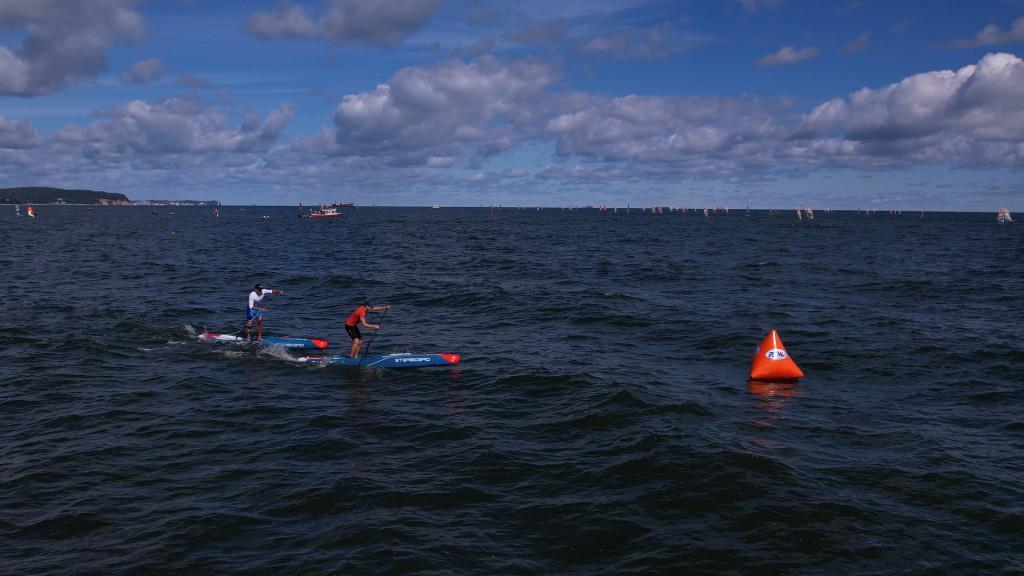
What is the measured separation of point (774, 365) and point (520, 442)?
938 centimetres

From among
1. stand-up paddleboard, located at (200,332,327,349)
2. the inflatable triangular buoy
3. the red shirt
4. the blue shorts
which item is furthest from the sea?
the red shirt

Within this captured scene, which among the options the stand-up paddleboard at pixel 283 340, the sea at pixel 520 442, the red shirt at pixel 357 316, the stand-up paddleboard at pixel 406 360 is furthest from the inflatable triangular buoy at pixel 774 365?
the stand-up paddleboard at pixel 283 340

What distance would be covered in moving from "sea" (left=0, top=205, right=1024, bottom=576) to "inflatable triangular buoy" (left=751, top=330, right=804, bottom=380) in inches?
13.9

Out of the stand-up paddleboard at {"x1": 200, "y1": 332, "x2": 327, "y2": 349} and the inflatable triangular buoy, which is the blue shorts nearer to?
the stand-up paddleboard at {"x1": 200, "y1": 332, "x2": 327, "y2": 349}

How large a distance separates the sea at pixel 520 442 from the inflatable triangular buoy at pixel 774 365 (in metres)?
0.35

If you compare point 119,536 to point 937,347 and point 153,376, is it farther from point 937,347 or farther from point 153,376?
point 937,347

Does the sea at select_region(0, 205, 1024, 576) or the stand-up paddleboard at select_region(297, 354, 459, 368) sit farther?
the stand-up paddleboard at select_region(297, 354, 459, 368)

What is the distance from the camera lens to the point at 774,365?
1920 cm

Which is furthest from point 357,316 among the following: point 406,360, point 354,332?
point 406,360

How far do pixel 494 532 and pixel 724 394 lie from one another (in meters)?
10.1

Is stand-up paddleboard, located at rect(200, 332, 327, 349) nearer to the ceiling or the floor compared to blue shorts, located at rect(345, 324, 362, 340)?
nearer to the floor

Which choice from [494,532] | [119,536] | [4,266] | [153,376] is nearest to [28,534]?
[119,536]

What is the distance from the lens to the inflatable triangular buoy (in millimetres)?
19203

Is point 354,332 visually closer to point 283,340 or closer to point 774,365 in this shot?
point 283,340
